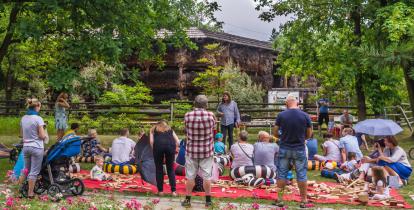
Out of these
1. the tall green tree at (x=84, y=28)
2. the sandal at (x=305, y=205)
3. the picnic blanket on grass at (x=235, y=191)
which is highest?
the tall green tree at (x=84, y=28)

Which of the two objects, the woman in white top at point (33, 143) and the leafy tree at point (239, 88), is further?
the leafy tree at point (239, 88)

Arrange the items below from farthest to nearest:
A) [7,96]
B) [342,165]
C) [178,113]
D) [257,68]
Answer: [257,68]
[7,96]
[178,113]
[342,165]

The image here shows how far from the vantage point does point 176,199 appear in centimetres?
847

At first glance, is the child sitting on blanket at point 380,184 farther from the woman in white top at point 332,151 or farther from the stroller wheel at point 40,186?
the stroller wheel at point 40,186

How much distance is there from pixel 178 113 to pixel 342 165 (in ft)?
46.8

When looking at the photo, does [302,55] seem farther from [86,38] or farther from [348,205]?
[348,205]

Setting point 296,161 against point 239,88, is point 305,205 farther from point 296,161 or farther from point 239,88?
point 239,88

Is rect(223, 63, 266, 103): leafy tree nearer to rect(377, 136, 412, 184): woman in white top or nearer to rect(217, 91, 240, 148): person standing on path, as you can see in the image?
rect(217, 91, 240, 148): person standing on path

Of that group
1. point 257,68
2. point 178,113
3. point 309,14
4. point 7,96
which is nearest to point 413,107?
point 309,14

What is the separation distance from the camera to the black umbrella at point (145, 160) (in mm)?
9477

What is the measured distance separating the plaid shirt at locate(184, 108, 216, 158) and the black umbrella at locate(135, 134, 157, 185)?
1.67 meters

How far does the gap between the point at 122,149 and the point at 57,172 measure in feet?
8.94

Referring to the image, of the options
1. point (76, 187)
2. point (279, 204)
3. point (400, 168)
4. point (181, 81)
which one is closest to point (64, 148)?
point (76, 187)

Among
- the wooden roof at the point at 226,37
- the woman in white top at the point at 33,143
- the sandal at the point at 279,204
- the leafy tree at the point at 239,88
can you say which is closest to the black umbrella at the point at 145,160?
the woman in white top at the point at 33,143
